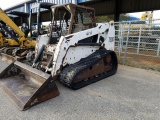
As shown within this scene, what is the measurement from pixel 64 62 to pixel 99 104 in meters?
1.45

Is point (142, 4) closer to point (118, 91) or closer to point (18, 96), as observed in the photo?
point (118, 91)

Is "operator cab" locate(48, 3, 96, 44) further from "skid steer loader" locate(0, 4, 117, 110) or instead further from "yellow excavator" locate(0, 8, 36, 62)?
"yellow excavator" locate(0, 8, 36, 62)

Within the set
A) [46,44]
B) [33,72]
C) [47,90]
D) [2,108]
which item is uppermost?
[46,44]

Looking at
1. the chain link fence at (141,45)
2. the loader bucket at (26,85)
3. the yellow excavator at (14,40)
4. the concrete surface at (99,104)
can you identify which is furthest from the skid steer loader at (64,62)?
the yellow excavator at (14,40)

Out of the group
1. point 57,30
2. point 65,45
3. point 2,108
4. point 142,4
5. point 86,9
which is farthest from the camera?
point 142,4

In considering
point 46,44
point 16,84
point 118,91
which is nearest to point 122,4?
point 46,44

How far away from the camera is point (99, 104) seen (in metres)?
3.26

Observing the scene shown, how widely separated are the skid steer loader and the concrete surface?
0.61ft

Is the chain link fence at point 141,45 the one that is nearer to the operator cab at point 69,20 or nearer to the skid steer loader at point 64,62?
the skid steer loader at point 64,62

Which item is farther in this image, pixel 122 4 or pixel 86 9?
pixel 122 4

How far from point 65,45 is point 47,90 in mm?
1262

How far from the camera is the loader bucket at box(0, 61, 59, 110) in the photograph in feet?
10.1

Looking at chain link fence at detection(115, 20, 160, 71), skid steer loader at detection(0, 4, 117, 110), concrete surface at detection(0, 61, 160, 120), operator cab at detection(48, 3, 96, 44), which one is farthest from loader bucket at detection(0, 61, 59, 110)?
chain link fence at detection(115, 20, 160, 71)

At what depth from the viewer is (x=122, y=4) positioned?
12.9m
